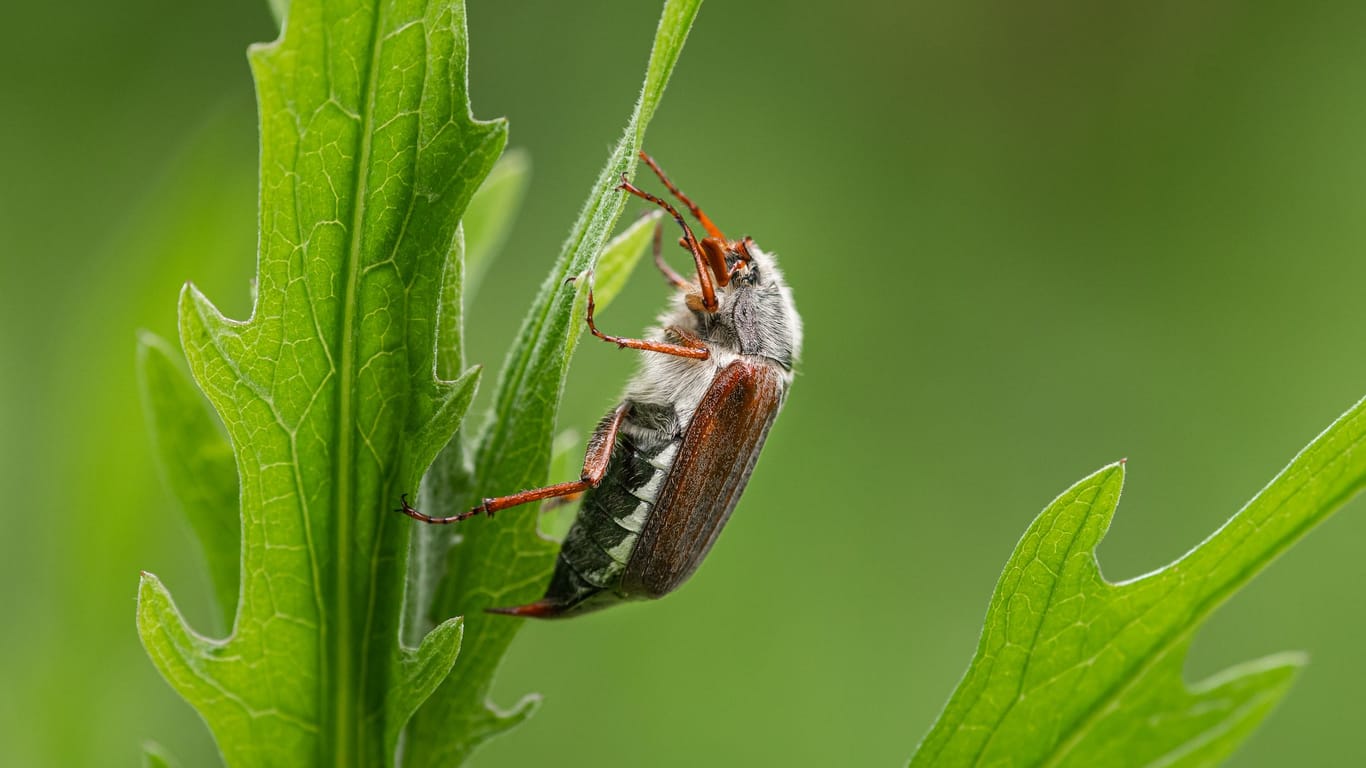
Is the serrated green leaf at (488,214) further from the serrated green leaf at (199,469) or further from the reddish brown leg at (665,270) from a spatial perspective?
the reddish brown leg at (665,270)

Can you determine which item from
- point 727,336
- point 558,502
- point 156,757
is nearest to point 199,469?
point 156,757

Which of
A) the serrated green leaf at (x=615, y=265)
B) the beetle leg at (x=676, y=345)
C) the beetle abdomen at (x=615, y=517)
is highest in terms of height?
the serrated green leaf at (x=615, y=265)

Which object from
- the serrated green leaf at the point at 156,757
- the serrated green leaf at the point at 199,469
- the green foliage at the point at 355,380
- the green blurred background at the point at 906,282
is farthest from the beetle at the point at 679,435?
the green blurred background at the point at 906,282

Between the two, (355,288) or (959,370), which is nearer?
(355,288)

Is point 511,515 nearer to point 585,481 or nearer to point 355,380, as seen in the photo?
point 355,380

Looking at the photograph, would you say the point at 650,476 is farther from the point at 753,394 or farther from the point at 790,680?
the point at 790,680

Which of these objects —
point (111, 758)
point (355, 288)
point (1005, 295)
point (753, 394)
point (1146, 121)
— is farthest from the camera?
point (1146, 121)

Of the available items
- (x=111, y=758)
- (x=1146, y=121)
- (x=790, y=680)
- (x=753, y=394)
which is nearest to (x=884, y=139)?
(x=1146, y=121)
